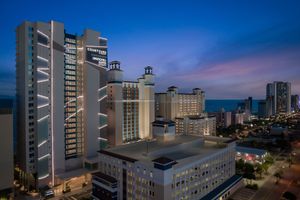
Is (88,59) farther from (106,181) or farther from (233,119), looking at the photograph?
(233,119)

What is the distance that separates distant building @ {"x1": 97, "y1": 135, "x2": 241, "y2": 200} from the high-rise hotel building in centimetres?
1900

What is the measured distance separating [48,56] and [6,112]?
507 inches

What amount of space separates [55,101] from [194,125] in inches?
2151

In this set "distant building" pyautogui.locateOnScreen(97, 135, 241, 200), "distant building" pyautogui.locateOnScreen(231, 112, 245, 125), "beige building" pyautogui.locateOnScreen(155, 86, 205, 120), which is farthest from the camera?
"distant building" pyautogui.locateOnScreen(231, 112, 245, 125)

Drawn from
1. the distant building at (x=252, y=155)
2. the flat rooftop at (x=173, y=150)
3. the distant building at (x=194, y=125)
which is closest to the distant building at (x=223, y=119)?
the distant building at (x=194, y=125)

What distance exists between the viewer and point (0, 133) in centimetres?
3775

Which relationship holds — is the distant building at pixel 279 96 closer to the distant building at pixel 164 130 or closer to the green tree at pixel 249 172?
the green tree at pixel 249 172

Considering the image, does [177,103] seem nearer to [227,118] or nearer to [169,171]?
[227,118]

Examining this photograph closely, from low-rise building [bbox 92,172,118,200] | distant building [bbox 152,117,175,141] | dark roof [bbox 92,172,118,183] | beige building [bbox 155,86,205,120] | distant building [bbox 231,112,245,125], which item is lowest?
low-rise building [bbox 92,172,118,200]

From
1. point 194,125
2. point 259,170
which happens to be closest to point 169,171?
point 259,170

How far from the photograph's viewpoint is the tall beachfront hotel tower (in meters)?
42.8

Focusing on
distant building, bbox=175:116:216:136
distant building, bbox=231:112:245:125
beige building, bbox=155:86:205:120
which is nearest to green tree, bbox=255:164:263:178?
distant building, bbox=175:116:216:136

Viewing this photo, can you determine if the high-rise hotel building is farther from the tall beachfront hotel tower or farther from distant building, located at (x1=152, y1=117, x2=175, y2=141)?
distant building, located at (x1=152, y1=117, x2=175, y2=141)

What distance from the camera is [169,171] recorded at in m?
31.2
